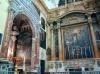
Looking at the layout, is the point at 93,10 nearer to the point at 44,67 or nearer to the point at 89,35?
the point at 89,35

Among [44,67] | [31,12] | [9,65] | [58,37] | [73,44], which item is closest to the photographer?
[9,65]

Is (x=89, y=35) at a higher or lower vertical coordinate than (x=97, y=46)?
higher

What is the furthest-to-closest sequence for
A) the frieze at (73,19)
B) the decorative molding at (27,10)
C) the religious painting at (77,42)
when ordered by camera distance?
the frieze at (73,19) < the religious painting at (77,42) < the decorative molding at (27,10)

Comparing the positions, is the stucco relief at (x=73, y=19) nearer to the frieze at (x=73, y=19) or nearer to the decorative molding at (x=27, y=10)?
the frieze at (x=73, y=19)

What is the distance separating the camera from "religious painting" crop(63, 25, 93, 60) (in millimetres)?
10068

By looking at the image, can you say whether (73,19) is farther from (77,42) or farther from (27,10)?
(27,10)

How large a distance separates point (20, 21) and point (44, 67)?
15.3 ft

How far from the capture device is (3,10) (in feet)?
19.7

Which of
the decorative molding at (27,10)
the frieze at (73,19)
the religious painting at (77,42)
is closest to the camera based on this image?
the decorative molding at (27,10)

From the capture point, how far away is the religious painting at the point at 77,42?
10.1 metres

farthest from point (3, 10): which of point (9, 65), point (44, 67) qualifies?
point (44, 67)

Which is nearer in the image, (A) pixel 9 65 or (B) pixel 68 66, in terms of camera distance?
(A) pixel 9 65

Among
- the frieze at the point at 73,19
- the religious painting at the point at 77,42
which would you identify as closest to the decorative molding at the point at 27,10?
the frieze at the point at 73,19

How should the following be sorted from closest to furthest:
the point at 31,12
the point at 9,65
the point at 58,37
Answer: the point at 9,65 < the point at 31,12 < the point at 58,37
